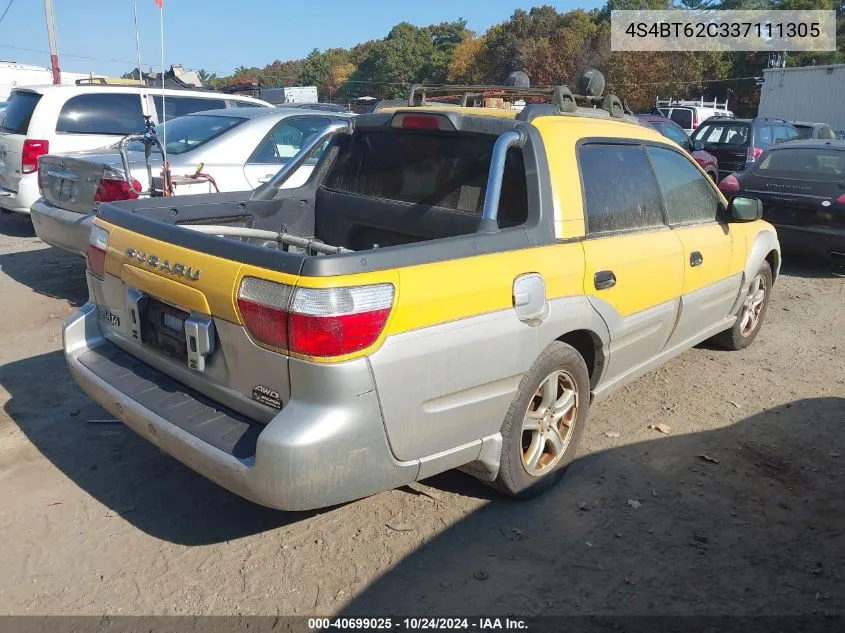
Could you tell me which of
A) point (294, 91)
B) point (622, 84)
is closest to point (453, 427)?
point (294, 91)

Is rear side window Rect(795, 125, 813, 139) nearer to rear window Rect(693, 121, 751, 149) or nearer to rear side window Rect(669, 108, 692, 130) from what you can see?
rear window Rect(693, 121, 751, 149)

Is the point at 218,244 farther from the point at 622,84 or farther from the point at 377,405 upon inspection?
the point at 622,84

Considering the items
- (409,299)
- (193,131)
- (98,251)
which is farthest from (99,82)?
(409,299)

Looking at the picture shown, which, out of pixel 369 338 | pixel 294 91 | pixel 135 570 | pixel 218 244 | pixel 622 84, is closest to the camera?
pixel 369 338

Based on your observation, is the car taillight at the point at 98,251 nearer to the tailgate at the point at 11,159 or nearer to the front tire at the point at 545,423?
the front tire at the point at 545,423

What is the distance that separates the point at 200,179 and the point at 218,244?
390 cm

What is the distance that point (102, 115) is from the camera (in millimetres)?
8781

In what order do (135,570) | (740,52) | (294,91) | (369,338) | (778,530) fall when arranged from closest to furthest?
(369,338)
(135,570)
(778,530)
(294,91)
(740,52)

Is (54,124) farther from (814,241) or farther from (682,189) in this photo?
(814,241)

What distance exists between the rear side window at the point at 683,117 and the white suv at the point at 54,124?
57.6 feet

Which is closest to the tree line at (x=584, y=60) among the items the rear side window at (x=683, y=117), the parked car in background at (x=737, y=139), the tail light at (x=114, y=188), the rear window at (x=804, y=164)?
the rear side window at (x=683, y=117)

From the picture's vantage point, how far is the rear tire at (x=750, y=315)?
17.9ft

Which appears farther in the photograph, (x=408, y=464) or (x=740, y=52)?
(x=740, y=52)

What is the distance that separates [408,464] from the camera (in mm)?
2725
